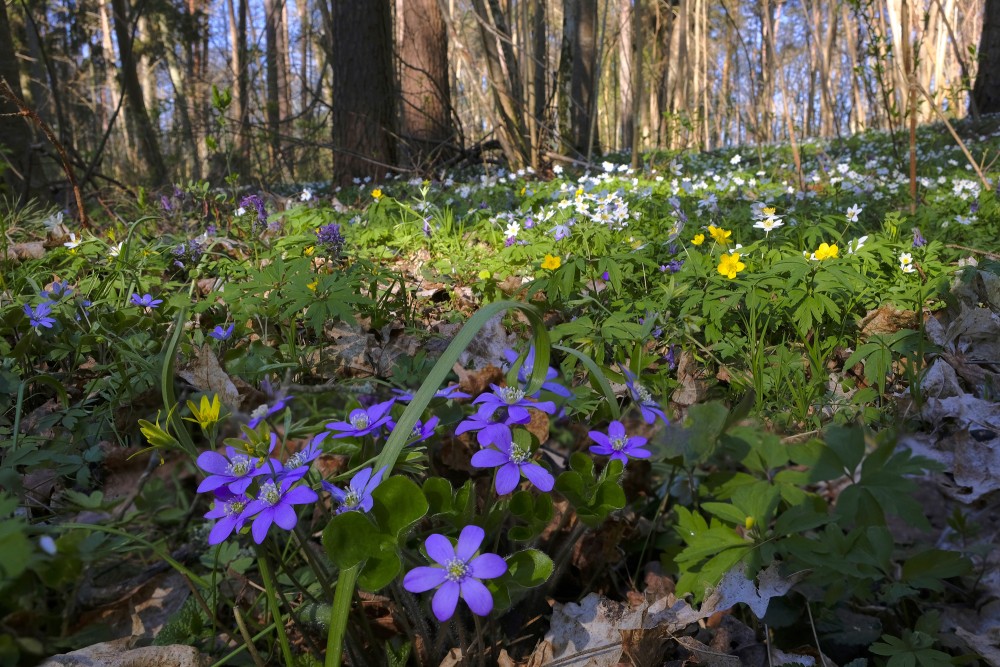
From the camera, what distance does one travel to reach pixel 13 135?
181 inches

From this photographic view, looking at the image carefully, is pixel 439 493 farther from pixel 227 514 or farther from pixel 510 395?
pixel 227 514

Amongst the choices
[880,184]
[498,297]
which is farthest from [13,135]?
Answer: [880,184]

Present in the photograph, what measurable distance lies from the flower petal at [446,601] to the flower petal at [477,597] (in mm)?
11

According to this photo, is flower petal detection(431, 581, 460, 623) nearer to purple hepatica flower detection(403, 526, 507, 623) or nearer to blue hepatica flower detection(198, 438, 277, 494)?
purple hepatica flower detection(403, 526, 507, 623)

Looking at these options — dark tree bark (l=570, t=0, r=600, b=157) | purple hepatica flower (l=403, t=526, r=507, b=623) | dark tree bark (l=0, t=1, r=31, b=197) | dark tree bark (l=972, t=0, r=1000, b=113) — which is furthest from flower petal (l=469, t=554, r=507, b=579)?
dark tree bark (l=570, t=0, r=600, b=157)

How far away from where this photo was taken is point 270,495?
0.81 metres

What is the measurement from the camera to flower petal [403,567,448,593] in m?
0.76

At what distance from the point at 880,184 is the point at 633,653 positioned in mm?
4357

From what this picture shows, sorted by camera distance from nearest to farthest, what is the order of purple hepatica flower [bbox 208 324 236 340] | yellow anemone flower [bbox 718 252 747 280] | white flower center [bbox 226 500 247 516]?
white flower center [bbox 226 500 247 516]
purple hepatica flower [bbox 208 324 236 340]
yellow anemone flower [bbox 718 252 747 280]

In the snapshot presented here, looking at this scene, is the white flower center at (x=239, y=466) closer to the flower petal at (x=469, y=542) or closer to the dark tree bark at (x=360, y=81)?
the flower petal at (x=469, y=542)

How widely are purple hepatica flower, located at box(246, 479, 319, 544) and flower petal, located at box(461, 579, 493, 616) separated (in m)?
0.22

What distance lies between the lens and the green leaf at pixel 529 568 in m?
0.85

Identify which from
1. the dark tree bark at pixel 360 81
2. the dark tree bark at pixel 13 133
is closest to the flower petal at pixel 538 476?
the dark tree bark at pixel 13 133

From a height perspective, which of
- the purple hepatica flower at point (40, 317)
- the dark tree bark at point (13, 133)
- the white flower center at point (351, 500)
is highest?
the dark tree bark at point (13, 133)
